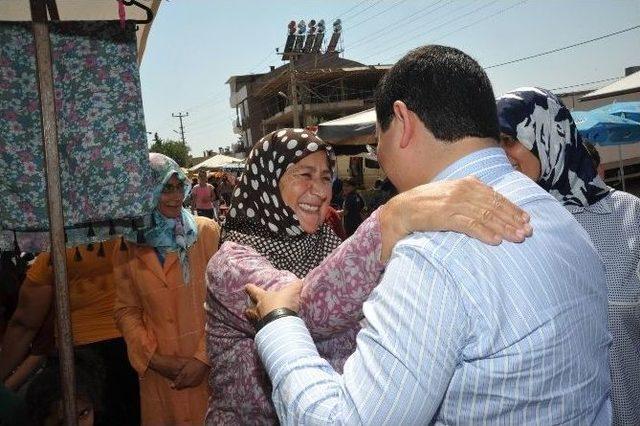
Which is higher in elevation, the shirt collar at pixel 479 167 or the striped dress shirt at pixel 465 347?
the shirt collar at pixel 479 167

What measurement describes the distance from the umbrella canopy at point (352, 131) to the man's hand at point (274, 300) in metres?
6.24

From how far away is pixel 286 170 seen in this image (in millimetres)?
2020

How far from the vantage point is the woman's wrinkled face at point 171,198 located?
3.29 meters

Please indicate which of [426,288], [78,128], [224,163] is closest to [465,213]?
[426,288]

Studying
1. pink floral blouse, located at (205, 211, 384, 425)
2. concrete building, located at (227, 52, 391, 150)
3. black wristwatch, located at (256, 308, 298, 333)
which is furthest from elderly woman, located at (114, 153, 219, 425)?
concrete building, located at (227, 52, 391, 150)

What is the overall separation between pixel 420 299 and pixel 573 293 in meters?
0.39

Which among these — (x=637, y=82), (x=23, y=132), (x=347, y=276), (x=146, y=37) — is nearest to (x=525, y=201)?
(x=347, y=276)

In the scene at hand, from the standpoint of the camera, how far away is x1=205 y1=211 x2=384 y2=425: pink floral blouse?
4.04 ft

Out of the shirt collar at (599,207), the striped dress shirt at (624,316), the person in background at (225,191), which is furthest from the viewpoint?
the person in background at (225,191)

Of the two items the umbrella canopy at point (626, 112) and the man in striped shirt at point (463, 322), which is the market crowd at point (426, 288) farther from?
the umbrella canopy at point (626, 112)

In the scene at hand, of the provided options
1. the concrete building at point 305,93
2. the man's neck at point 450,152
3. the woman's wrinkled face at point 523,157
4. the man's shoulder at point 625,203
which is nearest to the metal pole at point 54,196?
the man's neck at point 450,152

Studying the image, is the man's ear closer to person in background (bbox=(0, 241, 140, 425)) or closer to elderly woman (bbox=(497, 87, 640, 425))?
elderly woman (bbox=(497, 87, 640, 425))

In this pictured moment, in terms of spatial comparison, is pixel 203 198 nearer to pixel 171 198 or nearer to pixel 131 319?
pixel 171 198

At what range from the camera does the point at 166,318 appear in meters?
2.98
